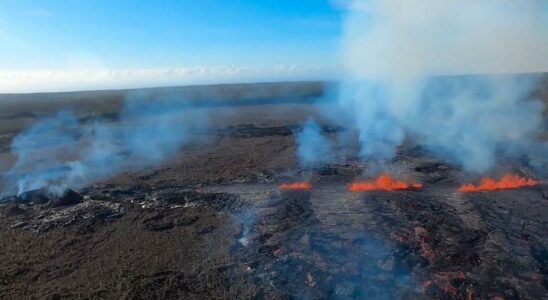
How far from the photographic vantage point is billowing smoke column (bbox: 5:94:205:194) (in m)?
23.8

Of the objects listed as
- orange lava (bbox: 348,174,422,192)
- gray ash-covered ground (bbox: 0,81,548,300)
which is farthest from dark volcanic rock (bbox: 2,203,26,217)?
orange lava (bbox: 348,174,422,192)

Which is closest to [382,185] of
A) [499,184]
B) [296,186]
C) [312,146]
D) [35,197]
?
[296,186]

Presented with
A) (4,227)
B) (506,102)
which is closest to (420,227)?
(4,227)

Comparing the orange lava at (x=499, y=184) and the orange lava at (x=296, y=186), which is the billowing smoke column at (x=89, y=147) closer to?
the orange lava at (x=296, y=186)

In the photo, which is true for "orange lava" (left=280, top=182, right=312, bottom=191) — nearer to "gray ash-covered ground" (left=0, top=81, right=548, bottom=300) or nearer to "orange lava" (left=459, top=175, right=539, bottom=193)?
"gray ash-covered ground" (left=0, top=81, right=548, bottom=300)

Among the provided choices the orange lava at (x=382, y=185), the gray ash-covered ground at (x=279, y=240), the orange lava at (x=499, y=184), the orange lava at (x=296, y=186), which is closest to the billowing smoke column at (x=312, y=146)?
the gray ash-covered ground at (x=279, y=240)

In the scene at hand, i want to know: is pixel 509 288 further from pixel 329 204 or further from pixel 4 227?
pixel 4 227

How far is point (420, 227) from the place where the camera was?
1434 cm

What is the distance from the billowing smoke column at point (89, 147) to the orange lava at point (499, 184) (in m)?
18.6

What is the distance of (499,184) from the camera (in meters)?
18.7

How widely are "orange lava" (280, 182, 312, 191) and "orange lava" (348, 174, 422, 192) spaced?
199 centimetres

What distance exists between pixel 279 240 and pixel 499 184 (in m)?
11.2

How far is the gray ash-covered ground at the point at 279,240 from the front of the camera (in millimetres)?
11266

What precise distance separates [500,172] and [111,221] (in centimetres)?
1827
